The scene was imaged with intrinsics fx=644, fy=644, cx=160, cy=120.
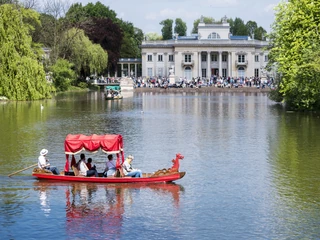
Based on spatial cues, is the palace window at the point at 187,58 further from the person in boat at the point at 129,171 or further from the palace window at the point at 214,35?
the person in boat at the point at 129,171

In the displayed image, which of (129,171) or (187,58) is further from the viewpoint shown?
(187,58)

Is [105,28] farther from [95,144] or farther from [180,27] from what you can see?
[95,144]

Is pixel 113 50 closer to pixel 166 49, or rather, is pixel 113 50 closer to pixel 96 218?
pixel 166 49

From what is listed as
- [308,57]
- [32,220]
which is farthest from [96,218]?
[308,57]

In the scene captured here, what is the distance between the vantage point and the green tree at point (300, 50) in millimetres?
49156

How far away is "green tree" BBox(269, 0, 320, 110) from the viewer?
4916 cm

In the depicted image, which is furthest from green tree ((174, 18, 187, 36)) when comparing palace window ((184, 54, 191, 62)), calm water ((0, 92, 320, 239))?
calm water ((0, 92, 320, 239))

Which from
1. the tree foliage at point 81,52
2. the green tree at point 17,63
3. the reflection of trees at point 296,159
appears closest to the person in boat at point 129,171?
the reflection of trees at point 296,159

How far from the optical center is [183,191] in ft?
74.2

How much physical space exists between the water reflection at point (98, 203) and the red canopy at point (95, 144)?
4.74ft

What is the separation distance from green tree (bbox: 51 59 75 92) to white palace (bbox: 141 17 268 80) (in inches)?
1786

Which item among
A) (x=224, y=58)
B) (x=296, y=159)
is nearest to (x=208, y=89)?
(x=224, y=58)

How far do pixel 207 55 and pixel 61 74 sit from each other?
53.8 m

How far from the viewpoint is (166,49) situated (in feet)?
442
